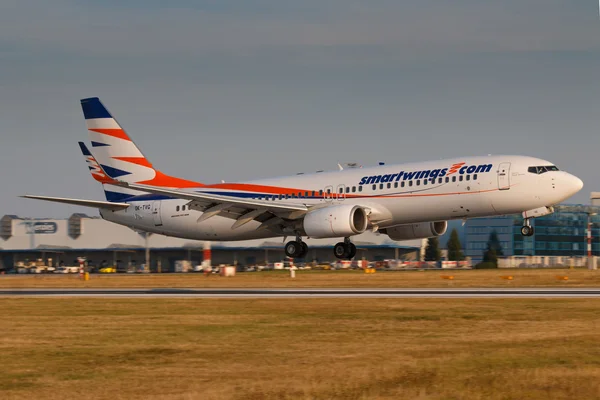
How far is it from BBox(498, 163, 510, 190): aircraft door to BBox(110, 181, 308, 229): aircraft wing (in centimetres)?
1076

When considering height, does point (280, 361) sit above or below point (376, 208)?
below

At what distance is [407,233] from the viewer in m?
50.3

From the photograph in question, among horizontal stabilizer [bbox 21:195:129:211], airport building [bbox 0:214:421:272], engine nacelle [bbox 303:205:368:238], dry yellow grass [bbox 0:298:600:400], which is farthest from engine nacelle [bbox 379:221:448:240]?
airport building [bbox 0:214:421:272]

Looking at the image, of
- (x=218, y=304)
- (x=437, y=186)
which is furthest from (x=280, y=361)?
(x=437, y=186)

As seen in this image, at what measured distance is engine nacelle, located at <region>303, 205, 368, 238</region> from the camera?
147 ft

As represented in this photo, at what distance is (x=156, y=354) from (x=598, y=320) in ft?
45.6

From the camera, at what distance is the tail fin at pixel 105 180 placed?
5653 cm

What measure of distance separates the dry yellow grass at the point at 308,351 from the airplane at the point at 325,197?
9.56m

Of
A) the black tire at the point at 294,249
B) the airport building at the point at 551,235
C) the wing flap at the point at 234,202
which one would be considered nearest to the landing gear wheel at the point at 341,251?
the black tire at the point at 294,249

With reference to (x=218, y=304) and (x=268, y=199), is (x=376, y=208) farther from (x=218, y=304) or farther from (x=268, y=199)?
(x=218, y=304)

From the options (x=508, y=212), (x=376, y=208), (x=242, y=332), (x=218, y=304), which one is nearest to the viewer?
(x=242, y=332)

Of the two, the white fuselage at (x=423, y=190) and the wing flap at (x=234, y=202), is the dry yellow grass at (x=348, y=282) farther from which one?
the wing flap at (x=234, y=202)

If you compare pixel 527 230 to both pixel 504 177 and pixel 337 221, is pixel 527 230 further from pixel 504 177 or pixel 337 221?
pixel 337 221

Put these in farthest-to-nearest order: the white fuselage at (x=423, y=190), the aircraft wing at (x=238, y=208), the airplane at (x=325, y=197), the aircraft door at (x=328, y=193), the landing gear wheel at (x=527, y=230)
A: the aircraft door at (x=328, y=193) → the aircraft wing at (x=238, y=208) → the landing gear wheel at (x=527, y=230) → the airplane at (x=325, y=197) → the white fuselage at (x=423, y=190)
